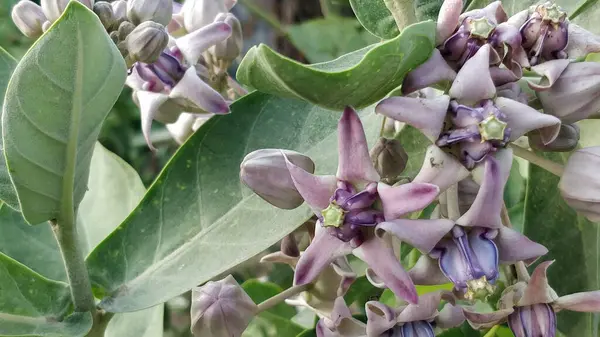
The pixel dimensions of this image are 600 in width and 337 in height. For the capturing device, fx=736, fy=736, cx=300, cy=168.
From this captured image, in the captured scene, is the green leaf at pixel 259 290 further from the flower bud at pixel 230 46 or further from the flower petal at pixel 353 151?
the flower petal at pixel 353 151

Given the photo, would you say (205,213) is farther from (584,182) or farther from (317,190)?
(584,182)

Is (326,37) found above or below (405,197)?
below

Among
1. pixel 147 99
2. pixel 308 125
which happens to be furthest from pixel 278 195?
pixel 147 99

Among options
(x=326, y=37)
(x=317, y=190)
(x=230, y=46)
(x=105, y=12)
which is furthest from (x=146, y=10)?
(x=326, y=37)

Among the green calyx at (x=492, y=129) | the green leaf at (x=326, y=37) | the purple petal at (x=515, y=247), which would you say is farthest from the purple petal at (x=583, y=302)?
the green leaf at (x=326, y=37)

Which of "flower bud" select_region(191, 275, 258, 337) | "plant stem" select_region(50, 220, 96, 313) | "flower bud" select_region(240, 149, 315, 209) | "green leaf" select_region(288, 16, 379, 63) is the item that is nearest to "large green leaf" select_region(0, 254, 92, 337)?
"plant stem" select_region(50, 220, 96, 313)

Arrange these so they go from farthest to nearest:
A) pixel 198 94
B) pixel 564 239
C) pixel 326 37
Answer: pixel 326 37 < pixel 564 239 < pixel 198 94

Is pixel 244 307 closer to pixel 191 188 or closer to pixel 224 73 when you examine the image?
pixel 191 188
